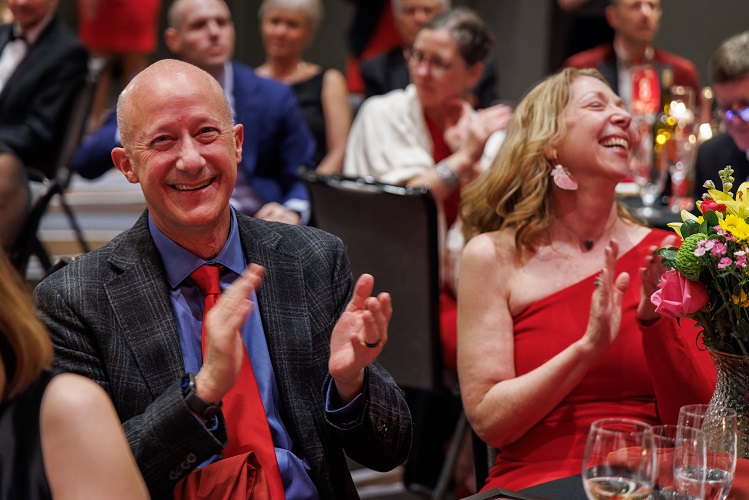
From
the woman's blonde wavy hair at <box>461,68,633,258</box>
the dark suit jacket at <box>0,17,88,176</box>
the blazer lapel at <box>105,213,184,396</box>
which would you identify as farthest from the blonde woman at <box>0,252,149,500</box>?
the dark suit jacket at <box>0,17,88,176</box>

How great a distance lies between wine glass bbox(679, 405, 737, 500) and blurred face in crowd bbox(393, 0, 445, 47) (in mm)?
4107

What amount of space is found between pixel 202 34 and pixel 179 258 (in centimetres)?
268

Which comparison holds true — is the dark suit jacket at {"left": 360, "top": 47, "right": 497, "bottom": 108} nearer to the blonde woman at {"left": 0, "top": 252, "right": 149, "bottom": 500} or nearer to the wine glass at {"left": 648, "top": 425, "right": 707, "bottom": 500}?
the wine glass at {"left": 648, "top": 425, "right": 707, "bottom": 500}

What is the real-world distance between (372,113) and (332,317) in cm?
237

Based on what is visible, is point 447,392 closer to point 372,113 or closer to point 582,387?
point 372,113

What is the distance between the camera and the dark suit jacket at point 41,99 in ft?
16.4

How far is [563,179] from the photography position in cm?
259

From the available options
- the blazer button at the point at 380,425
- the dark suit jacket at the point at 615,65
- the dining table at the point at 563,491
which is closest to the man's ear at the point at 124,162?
the blazer button at the point at 380,425

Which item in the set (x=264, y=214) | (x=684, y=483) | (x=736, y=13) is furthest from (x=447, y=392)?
(x=736, y=13)

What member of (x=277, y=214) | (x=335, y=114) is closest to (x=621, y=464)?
(x=277, y=214)

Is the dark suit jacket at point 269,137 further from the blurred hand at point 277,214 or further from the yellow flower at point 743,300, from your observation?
the yellow flower at point 743,300

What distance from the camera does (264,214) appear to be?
3.59 meters

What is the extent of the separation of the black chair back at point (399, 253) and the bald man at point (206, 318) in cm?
106

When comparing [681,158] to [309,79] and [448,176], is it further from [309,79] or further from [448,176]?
[309,79]
